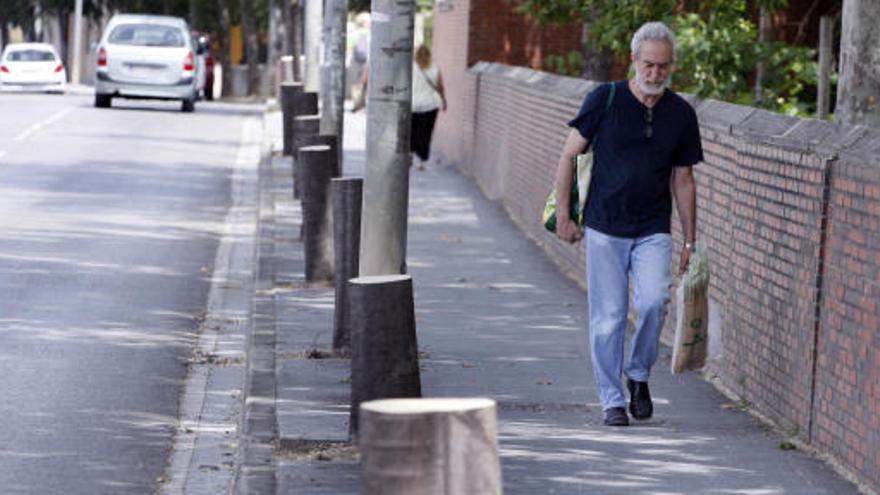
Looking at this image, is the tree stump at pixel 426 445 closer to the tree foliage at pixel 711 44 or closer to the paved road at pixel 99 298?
the paved road at pixel 99 298

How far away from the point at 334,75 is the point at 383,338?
13582 millimetres

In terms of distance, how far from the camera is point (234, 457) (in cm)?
937

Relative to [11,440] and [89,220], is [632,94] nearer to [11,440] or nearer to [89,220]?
[11,440]

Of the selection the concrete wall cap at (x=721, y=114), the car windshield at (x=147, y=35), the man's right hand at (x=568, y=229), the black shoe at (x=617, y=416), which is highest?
the concrete wall cap at (x=721, y=114)

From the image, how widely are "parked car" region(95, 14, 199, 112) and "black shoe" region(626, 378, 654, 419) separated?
1297 inches

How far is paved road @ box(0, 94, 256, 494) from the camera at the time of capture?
9.34 meters

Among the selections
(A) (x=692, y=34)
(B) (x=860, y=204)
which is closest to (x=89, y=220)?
(A) (x=692, y=34)

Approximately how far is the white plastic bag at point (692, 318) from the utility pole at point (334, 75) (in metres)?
11.7

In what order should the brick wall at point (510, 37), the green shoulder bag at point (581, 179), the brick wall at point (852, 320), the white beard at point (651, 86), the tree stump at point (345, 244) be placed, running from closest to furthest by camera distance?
1. the brick wall at point (852, 320)
2. the white beard at point (651, 86)
3. the green shoulder bag at point (581, 179)
4. the tree stump at point (345, 244)
5. the brick wall at point (510, 37)

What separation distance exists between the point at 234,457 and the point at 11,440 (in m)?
0.94

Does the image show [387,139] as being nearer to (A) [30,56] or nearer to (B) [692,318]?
(B) [692,318]

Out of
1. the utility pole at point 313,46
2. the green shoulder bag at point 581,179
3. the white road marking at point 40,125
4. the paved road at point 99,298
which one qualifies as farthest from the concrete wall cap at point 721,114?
the white road marking at point 40,125

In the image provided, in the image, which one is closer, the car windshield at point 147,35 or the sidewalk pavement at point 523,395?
the sidewalk pavement at point 523,395

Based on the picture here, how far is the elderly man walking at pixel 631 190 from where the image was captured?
9227mm
